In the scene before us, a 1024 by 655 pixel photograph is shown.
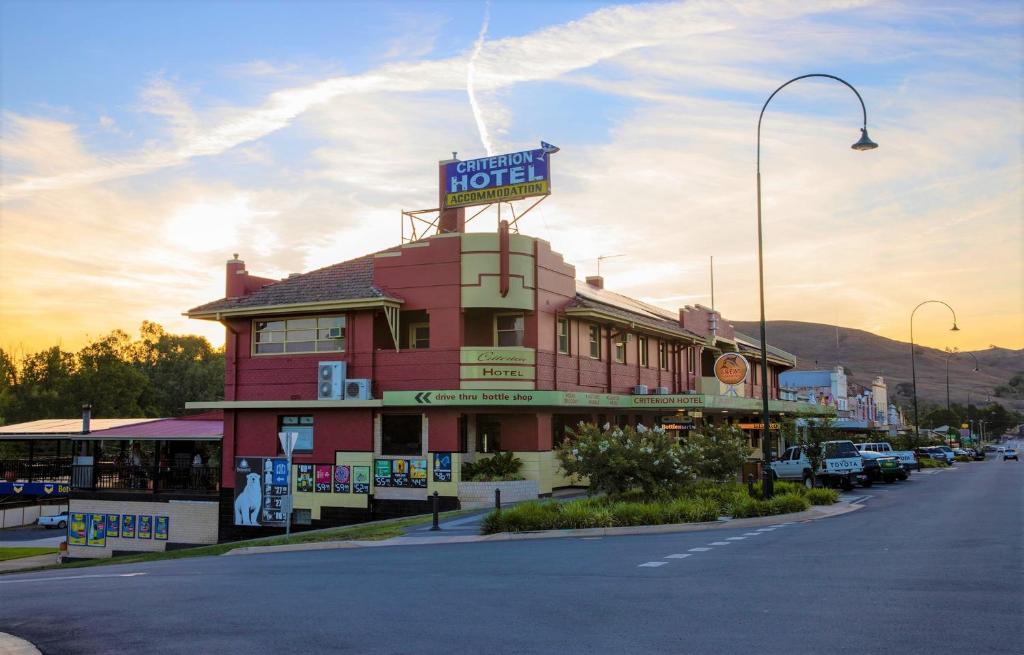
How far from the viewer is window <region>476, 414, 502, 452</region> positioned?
1330 inches

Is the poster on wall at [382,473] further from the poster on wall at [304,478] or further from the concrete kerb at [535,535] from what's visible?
the concrete kerb at [535,535]

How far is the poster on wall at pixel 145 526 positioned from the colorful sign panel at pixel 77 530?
3.04 meters

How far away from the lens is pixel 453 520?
86.8ft

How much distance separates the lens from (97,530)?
37344 mm

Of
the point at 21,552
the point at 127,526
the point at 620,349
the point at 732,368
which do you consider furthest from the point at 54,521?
the point at 732,368

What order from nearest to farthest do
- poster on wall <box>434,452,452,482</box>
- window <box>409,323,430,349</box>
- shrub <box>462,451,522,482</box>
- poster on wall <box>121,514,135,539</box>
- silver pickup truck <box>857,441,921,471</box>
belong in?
poster on wall <box>434,452,452,482</box>, shrub <box>462,451,522,482</box>, window <box>409,323,430,349</box>, poster on wall <box>121,514,135,539</box>, silver pickup truck <box>857,441,921,471</box>

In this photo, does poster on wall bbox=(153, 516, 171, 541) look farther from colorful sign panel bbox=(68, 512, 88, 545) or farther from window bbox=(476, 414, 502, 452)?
window bbox=(476, 414, 502, 452)

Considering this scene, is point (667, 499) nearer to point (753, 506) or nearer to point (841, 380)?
point (753, 506)

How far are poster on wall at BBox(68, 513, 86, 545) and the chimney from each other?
→ 11619 millimetres

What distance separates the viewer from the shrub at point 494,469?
31500mm

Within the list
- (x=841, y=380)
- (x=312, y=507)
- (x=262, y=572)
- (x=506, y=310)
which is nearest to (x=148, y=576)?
(x=262, y=572)

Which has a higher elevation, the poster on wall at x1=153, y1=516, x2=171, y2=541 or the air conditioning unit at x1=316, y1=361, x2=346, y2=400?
the air conditioning unit at x1=316, y1=361, x2=346, y2=400

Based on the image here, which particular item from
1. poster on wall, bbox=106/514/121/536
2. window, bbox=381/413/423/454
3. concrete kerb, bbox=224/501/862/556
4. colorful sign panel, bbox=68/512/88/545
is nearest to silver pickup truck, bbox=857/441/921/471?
window, bbox=381/413/423/454

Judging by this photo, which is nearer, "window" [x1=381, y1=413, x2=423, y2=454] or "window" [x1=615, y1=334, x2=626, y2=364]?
"window" [x1=381, y1=413, x2=423, y2=454]
